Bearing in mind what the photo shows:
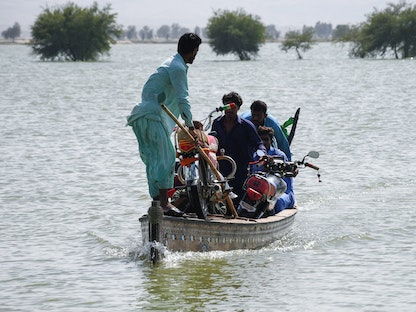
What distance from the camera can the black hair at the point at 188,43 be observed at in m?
11.1

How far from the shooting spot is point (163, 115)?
11312 mm

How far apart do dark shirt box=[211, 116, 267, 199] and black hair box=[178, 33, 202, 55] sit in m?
1.32

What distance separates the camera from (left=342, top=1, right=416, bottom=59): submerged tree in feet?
284

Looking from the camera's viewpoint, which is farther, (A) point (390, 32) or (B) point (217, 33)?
(B) point (217, 33)

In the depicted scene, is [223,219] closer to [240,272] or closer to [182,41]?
[240,272]

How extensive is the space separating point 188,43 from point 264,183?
177cm

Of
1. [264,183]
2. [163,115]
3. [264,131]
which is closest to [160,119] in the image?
[163,115]

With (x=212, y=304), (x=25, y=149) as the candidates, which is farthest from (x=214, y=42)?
(x=212, y=304)

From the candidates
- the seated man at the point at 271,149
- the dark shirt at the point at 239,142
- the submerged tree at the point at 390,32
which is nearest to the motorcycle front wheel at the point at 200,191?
the dark shirt at the point at 239,142

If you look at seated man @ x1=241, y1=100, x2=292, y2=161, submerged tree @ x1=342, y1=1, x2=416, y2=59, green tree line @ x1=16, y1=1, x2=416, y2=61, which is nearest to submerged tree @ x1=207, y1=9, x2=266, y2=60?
green tree line @ x1=16, y1=1, x2=416, y2=61

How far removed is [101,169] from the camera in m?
20.5

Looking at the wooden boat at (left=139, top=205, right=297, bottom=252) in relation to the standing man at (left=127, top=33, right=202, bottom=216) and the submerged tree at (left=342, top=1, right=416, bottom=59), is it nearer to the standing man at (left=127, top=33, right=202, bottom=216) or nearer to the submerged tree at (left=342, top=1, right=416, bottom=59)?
the standing man at (left=127, top=33, right=202, bottom=216)

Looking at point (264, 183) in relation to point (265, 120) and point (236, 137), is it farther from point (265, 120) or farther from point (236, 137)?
point (265, 120)

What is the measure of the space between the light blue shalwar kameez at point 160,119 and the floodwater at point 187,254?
785 mm
